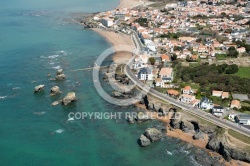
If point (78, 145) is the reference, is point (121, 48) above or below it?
above

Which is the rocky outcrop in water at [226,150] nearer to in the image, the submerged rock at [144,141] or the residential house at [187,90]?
the submerged rock at [144,141]

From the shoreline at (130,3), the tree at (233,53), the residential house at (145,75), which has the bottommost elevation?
the residential house at (145,75)

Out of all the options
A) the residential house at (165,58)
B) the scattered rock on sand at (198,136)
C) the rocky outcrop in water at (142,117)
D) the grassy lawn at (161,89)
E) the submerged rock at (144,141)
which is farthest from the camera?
the residential house at (165,58)

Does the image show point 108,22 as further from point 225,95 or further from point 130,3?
point 225,95

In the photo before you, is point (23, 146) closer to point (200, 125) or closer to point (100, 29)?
point (200, 125)

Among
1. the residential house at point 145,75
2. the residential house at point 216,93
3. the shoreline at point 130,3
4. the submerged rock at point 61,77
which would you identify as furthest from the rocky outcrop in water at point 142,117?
the shoreline at point 130,3

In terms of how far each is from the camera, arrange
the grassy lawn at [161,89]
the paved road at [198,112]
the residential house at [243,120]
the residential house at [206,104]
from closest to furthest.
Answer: the paved road at [198,112] < the residential house at [243,120] < the residential house at [206,104] < the grassy lawn at [161,89]

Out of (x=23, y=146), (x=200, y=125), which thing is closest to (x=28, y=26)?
(x=23, y=146)

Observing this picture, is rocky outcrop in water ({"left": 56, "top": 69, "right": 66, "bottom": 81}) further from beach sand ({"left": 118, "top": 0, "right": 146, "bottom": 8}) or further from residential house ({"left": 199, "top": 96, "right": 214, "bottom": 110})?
beach sand ({"left": 118, "top": 0, "right": 146, "bottom": 8})
